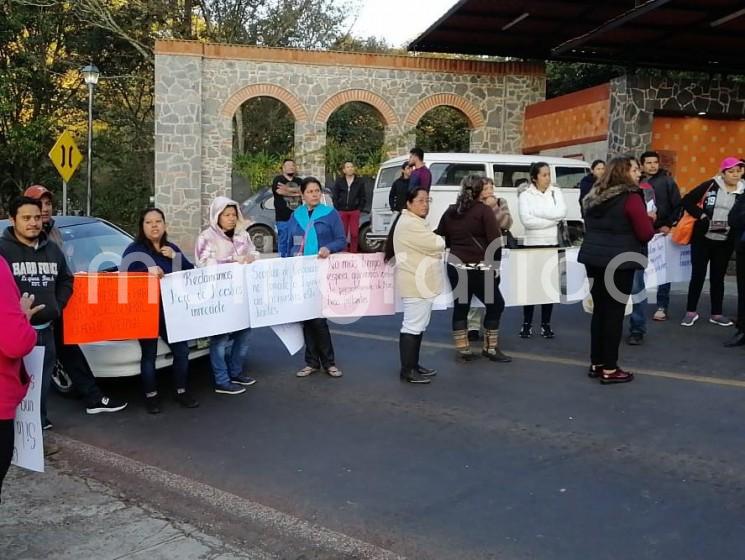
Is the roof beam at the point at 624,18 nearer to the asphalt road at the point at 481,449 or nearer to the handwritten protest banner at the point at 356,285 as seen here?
the asphalt road at the point at 481,449

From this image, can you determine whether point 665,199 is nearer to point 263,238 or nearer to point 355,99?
point 263,238

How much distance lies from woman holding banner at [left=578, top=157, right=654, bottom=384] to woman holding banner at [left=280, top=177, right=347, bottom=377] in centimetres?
223

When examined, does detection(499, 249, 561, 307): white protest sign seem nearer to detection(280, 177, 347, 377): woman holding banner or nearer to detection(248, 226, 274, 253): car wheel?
detection(280, 177, 347, 377): woman holding banner

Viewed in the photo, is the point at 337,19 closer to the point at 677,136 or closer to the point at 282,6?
the point at 282,6

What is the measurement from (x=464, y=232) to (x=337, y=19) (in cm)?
2553

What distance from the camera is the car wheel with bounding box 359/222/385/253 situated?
15.9 m

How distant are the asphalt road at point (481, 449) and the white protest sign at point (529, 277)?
0.83m

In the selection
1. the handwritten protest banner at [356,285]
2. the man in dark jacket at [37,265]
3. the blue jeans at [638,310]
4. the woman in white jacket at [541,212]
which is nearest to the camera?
the man in dark jacket at [37,265]

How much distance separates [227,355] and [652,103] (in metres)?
13.1

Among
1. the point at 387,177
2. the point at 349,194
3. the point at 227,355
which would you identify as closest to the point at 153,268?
the point at 227,355

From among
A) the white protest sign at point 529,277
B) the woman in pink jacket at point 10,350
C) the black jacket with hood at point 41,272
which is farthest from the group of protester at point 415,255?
the woman in pink jacket at point 10,350

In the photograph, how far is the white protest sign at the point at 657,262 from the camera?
879cm

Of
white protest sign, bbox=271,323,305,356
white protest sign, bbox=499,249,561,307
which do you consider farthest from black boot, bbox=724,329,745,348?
white protest sign, bbox=271,323,305,356

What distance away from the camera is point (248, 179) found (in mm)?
21500
